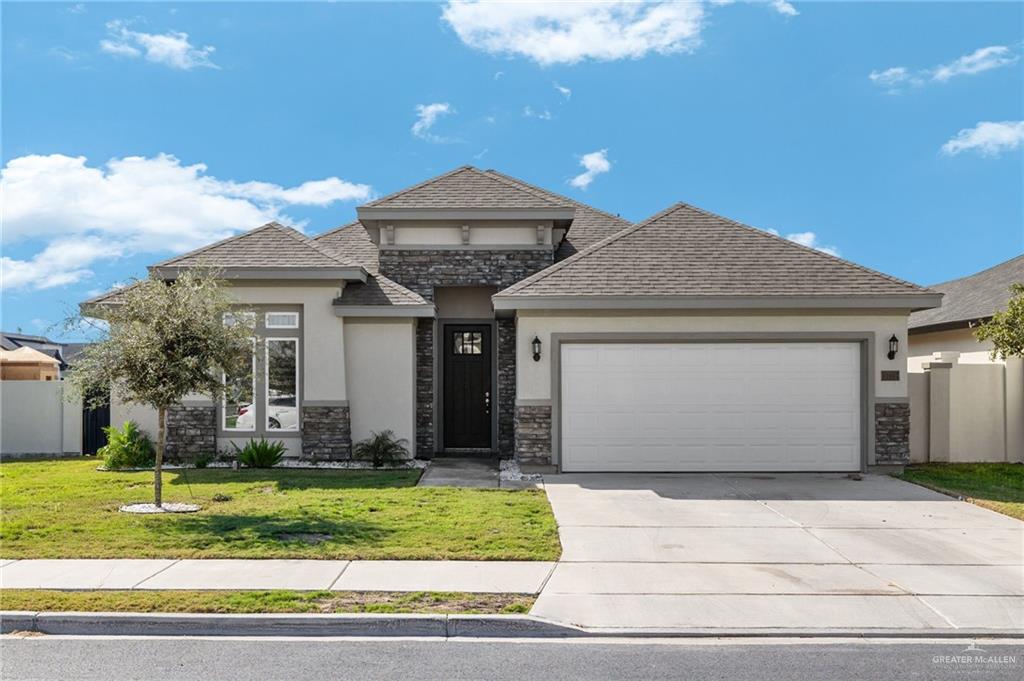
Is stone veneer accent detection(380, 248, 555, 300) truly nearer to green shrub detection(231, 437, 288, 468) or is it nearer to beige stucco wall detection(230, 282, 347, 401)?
beige stucco wall detection(230, 282, 347, 401)

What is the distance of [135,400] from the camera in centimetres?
1027

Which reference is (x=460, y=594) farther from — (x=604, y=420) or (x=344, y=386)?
(x=344, y=386)

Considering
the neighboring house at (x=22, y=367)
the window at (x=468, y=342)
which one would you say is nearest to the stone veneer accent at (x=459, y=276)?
the window at (x=468, y=342)

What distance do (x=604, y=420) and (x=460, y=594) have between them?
721 cm

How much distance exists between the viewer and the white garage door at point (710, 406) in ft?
43.5

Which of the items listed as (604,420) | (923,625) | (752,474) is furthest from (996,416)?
(923,625)

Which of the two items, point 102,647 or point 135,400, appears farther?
point 135,400

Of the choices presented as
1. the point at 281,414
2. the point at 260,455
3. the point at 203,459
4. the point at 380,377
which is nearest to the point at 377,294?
the point at 380,377

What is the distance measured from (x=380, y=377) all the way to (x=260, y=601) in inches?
337

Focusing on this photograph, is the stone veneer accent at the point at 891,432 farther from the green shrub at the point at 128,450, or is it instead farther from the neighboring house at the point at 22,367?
the neighboring house at the point at 22,367

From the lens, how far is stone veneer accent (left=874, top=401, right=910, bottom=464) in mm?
13367

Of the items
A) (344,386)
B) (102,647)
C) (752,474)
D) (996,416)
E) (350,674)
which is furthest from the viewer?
(996,416)

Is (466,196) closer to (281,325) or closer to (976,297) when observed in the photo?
(281,325)

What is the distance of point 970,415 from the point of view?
15320 millimetres
